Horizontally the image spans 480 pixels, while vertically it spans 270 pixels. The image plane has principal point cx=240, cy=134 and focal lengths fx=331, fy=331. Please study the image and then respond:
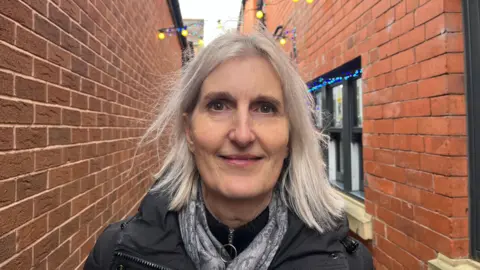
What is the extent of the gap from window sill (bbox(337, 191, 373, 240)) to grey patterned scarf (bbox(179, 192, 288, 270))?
2069 mm

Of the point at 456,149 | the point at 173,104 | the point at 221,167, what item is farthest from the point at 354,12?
Answer: the point at 221,167

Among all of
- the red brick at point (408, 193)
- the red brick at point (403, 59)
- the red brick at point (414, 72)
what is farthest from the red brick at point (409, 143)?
the red brick at point (403, 59)

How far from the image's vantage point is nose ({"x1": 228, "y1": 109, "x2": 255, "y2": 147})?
1.35 metres

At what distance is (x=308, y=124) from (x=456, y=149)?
117cm

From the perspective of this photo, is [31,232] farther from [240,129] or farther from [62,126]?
[240,129]

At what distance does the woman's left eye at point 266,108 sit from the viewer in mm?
1456

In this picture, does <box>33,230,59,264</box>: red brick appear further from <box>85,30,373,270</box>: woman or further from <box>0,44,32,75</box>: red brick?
<box>0,44,32,75</box>: red brick

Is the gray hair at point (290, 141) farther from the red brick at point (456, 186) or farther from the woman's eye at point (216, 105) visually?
the red brick at point (456, 186)

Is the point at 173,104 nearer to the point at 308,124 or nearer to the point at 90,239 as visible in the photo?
the point at 308,124

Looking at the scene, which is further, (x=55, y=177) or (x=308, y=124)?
(x=55, y=177)

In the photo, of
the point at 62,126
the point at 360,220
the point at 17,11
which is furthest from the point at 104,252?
the point at 360,220

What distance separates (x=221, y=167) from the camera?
1396mm

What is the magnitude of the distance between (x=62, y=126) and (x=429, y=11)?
257 cm

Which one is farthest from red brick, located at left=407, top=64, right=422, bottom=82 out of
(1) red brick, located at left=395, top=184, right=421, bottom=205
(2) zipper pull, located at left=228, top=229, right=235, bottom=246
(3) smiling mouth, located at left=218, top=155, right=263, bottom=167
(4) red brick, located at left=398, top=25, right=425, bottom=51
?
(2) zipper pull, located at left=228, top=229, right=235, bottom=246
